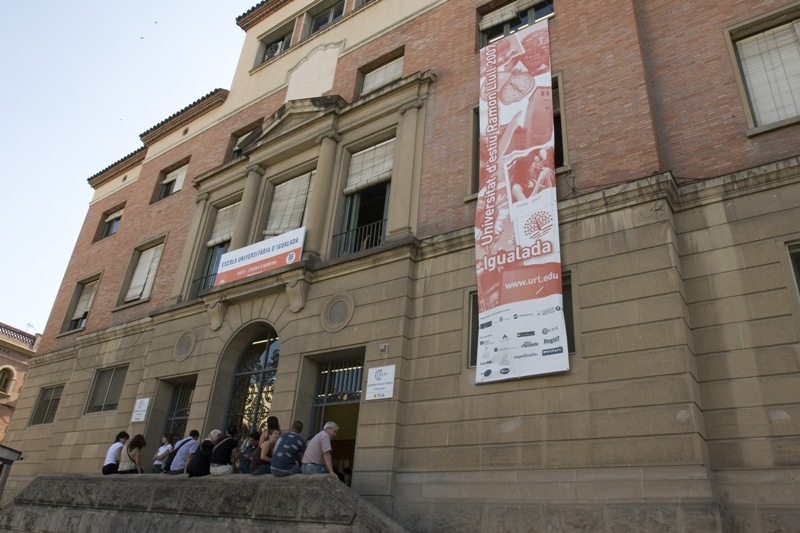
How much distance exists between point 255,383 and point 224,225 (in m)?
6.36

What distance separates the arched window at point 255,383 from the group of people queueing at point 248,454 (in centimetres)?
137

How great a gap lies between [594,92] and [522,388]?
251 inches

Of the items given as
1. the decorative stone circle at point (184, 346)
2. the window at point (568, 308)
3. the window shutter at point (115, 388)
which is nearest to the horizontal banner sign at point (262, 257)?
the decorative stone circle at point (184, 346)

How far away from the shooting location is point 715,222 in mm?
9977

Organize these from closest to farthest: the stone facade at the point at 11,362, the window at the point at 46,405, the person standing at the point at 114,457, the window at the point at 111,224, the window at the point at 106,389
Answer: the person standing at the point at 114,457, the window at the point at 106,389, the window at the point at 46,405, the window at the point at 111,224, the stone facade at the point at 11,362

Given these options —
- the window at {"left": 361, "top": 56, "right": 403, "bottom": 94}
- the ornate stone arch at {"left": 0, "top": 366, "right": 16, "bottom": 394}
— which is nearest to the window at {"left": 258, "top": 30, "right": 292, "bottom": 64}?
the window at {"left": 361, "top": 56, "right": 403, "bottom": 94}

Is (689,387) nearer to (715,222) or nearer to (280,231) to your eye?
(715,222)

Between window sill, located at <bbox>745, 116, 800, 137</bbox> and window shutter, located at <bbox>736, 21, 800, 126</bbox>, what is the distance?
44 cm

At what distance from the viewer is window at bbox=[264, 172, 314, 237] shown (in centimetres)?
1658

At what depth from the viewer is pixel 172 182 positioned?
918 inches

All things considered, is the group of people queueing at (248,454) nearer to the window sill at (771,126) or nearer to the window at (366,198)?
the window at (366,198)

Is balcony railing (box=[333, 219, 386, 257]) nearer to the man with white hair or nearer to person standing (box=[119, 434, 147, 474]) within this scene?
the man with white hair

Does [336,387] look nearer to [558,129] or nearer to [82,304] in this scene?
[558,129]

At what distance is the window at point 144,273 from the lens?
2033 centimetres
